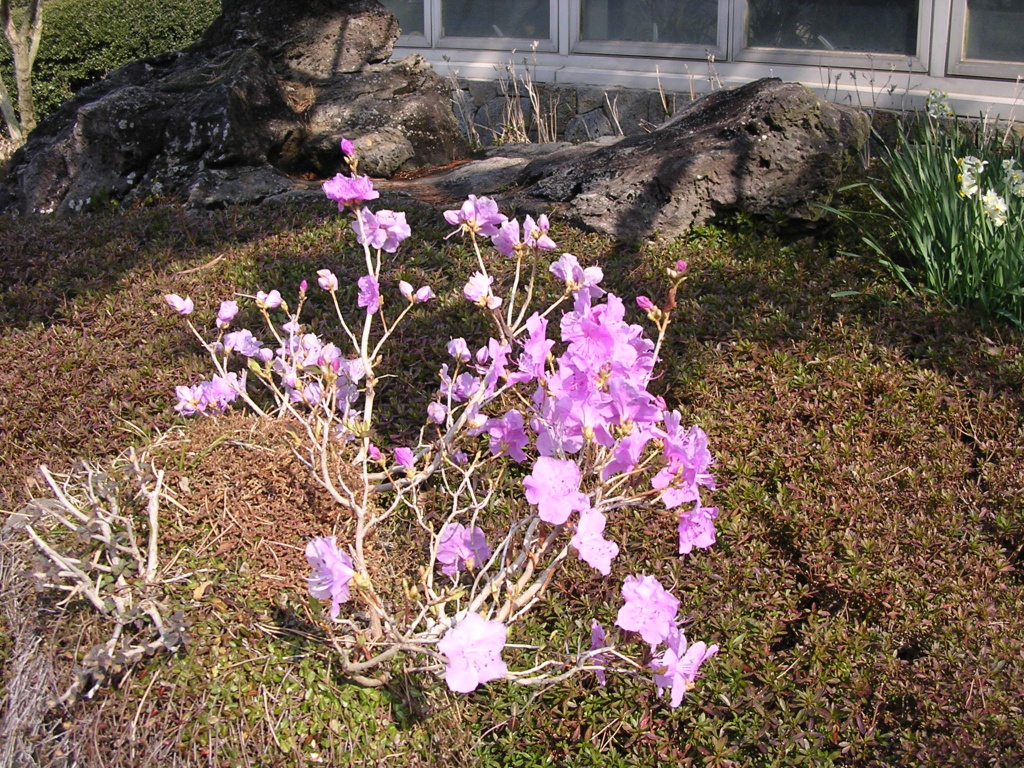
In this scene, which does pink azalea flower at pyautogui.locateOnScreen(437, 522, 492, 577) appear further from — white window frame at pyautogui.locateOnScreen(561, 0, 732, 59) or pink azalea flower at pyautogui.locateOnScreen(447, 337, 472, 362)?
white window frame at pyautogui.locateOnScreen(561, 0, 732, 59)

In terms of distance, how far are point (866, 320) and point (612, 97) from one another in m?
5.39

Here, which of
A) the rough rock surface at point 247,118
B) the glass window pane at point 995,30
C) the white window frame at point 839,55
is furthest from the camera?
the white window frame at point 839,55

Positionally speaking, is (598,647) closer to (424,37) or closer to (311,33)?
(311,33)

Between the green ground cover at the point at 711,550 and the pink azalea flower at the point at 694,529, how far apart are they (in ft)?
1.37

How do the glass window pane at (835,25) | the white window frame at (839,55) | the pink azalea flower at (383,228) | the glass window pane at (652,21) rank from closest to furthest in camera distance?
the pink azalea flower at (383,228) → the white window frame at (839,55) → the glass window pane at (835,25) → the glass window pane at (652,21)

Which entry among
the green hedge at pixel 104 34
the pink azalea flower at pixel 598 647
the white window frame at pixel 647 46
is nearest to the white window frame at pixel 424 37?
the white window frame at pixel 647 46

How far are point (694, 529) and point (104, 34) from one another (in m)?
12.9

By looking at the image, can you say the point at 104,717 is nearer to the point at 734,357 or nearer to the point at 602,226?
the point at 734,357

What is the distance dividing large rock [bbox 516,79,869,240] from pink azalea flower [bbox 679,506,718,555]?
2.38 meters

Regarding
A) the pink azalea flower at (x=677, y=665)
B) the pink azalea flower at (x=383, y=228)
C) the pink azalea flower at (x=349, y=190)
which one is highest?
the pink azalea flower at (x=349, y=190)

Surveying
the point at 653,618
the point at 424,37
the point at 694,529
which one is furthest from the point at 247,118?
the point at 424,37

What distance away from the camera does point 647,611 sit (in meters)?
1.83

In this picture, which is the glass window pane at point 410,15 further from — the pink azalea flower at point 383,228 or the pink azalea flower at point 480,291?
the pink azalea flower at point 480,291

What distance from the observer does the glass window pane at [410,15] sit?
9797 millimetres
